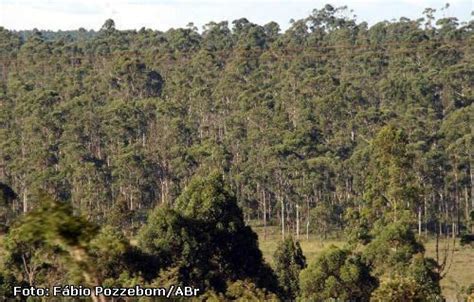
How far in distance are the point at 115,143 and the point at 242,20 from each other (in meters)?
45.2

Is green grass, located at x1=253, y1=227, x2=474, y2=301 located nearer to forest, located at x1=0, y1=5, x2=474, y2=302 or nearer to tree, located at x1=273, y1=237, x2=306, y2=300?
forest, located at x1=0, y1=5, x2=474, y2=302

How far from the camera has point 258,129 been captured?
6481 cm

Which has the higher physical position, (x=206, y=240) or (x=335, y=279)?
(x=206, y=240)

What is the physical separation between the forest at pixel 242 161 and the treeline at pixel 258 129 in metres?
0.15

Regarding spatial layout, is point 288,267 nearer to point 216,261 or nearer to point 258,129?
point 216,261

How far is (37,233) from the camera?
1049 cm

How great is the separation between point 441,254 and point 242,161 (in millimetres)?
17523

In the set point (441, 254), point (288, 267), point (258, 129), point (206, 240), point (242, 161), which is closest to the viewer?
point (206, 240)

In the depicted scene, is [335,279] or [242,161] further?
[242,161]

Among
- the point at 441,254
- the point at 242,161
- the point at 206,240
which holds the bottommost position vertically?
the point at 441,254

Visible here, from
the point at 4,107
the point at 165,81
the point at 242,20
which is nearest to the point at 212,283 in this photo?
the point at 4,107

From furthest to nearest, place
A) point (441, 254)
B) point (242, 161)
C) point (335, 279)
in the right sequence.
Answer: point (242, 161) < point (441, 254) < point (335, 279)

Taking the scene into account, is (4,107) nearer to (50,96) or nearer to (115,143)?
(50,96)

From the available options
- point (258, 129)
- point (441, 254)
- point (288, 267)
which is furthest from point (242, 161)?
point (288, 267)
